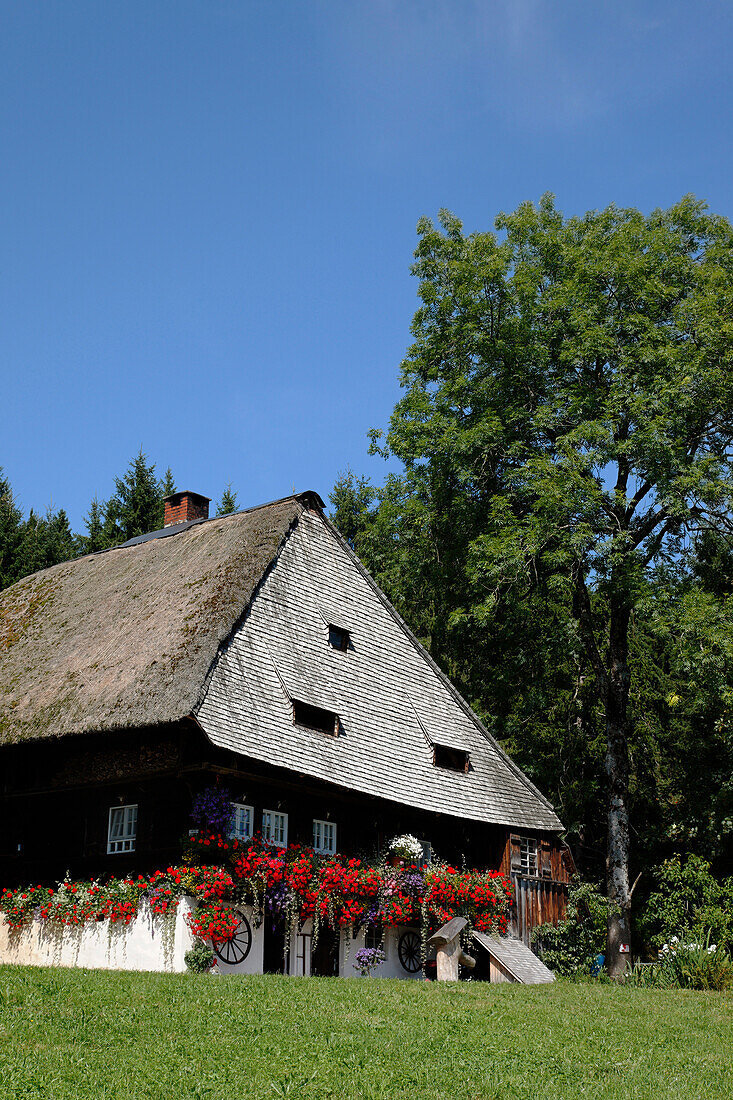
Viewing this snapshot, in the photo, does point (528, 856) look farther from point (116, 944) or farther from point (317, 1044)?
point (317, 1044)

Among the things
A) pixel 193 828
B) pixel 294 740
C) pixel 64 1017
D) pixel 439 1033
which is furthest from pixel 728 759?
pixel 64 1017

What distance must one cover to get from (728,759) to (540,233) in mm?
14267

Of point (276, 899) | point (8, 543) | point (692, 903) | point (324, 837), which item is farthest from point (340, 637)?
point (8, 543)

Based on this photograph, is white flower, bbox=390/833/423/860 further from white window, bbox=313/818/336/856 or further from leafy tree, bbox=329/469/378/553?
leafy tree, bbox=329/469/378/553

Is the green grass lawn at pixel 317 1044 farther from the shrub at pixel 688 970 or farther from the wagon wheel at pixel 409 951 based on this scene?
the wagon wheel at pixel 409 951

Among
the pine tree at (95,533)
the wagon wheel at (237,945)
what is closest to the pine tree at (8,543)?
the pine tree at (95,533)

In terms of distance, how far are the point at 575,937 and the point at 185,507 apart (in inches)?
→ 567

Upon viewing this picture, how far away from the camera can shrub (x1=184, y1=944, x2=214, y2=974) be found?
14500 millimetres

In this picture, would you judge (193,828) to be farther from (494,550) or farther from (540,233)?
(540,233)

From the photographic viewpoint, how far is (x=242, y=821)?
54.8ft

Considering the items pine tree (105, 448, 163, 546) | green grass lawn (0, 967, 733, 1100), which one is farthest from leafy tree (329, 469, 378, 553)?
green grass lawn (0, 967, 733, 1100)

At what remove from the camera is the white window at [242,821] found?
16406 mm

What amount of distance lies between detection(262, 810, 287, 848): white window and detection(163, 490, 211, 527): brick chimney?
1135cm

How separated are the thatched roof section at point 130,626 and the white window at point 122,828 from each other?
1.76 m
